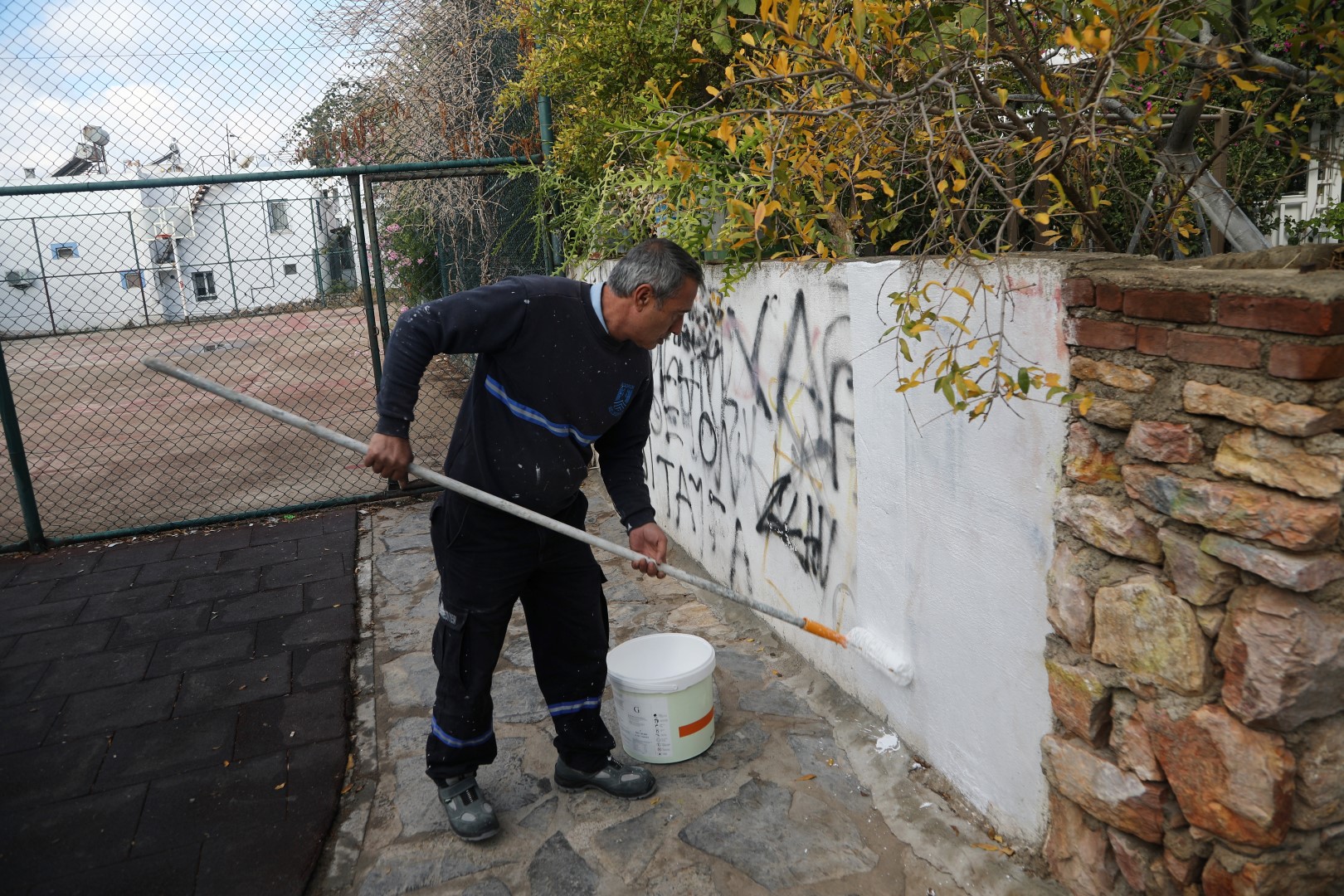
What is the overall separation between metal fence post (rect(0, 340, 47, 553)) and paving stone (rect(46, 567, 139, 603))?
2.43 feet

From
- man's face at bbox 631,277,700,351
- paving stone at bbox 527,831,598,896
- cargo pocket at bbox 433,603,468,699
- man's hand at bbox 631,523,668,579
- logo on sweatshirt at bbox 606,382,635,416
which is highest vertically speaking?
man's face at bbox 631,277,700,351

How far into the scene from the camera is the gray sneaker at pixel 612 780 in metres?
3.15

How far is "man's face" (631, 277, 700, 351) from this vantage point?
279cm

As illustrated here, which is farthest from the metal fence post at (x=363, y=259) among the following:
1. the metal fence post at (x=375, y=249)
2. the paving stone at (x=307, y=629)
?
the paving stone at (x=307, y=629)

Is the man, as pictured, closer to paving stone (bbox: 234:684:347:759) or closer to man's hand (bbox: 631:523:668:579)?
man's hand (bbox: 631:523:668:579)

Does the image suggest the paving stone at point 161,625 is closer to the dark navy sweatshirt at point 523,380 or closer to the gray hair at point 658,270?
the dark navy sweatshirt at point 523,380

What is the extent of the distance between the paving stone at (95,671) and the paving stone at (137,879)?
55.6 inches

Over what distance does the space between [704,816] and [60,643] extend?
3457 millimetres

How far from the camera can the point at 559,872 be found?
2.84m

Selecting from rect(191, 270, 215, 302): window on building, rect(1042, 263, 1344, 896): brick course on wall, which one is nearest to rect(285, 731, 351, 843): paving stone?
rect(1042, 263, 1344, 896): brick course on wall

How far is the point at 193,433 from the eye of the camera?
937 cm

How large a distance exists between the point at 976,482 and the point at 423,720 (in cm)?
234

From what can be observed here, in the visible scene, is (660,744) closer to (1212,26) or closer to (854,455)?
(854,455)

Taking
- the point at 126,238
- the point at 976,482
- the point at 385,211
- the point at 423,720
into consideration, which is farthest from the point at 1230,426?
the point at 126,238
